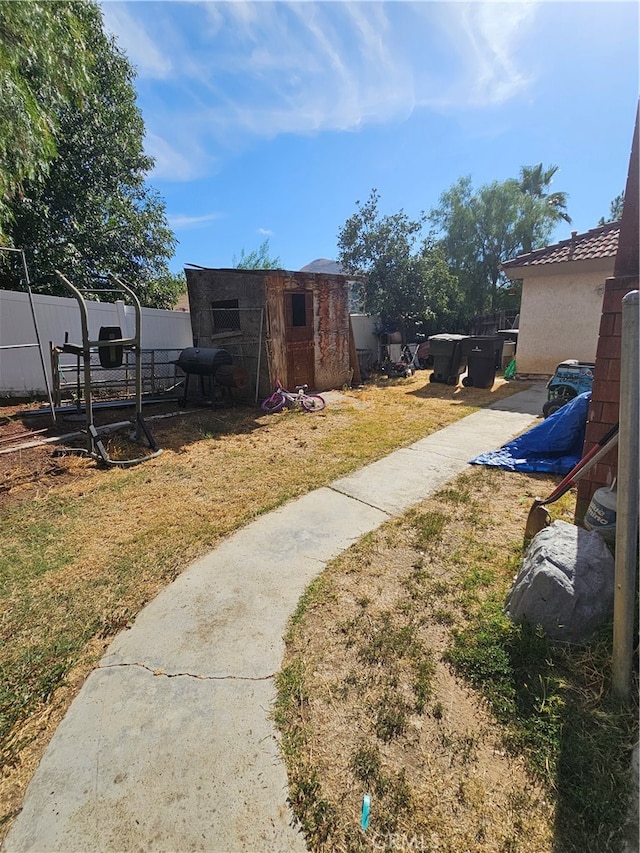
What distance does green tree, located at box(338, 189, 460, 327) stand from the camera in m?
14.9

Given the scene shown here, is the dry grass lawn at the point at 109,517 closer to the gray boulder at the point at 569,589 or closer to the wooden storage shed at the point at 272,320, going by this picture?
the wooden storage shed at the point at 272,320

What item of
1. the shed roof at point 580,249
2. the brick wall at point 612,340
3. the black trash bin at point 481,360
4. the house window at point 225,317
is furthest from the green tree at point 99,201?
the brick wall at point 612,340

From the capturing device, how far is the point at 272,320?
8812 millimetres

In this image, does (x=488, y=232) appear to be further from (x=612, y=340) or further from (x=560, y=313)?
(x=612, y=340)

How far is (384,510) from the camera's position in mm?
3643

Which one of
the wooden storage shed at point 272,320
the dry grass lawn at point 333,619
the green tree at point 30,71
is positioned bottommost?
the dry grass lawn at point 333,619

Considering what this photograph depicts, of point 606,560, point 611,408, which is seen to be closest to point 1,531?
point 606,560

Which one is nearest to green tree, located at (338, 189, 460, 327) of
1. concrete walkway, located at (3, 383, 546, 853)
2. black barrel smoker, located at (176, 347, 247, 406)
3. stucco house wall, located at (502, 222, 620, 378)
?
stucco house wall, located at (502, 222, 620, 378)

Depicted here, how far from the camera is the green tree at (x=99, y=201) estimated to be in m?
10.5

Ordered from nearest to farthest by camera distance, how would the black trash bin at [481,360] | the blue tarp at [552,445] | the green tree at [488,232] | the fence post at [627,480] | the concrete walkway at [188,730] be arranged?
the concrete walkway at [188,730] → the fence post at [627,480] → the blue tarp at [552,445] → the black trash bin at [481,360] → the green tree at [488,232]

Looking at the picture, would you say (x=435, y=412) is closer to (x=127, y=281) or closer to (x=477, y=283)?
(x=127, y=281)

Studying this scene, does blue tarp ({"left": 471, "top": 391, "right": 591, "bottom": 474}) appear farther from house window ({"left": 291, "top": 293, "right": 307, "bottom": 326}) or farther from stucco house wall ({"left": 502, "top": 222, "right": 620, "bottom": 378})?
stucco house wall ({"left": 502, "top": 222, "right": 620, "bottom": 378})

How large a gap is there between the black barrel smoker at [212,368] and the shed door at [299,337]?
1595 millimetres

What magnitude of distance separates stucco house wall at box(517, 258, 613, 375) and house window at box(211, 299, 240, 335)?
8.24m
